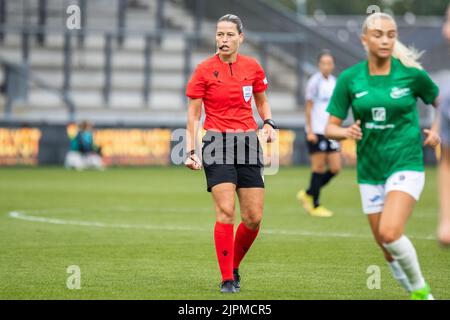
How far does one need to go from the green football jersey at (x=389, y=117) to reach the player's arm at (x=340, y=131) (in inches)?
5.9

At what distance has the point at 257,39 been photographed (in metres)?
42.4

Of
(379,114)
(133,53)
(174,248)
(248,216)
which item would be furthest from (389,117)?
(133,53)

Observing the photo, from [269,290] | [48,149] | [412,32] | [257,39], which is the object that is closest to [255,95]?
[269,290]

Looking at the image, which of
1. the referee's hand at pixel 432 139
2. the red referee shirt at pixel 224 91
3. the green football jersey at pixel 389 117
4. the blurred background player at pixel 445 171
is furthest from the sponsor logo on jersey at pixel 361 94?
the blurred background player at pixel 445 171

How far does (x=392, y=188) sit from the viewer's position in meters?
8.22

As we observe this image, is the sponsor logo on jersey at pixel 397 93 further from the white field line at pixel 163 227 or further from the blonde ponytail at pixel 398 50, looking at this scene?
the white field line at pixel 163 227

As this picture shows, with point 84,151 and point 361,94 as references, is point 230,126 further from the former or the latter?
point 84,151

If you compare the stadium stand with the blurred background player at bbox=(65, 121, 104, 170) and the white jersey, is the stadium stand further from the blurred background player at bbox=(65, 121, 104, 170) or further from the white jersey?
the white jersey

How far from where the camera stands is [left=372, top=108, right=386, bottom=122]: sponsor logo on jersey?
834 cm

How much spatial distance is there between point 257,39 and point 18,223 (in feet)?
89.3

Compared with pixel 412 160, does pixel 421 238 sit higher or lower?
lower

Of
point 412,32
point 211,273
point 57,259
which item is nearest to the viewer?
point 211,273

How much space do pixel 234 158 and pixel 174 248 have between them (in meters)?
3.50
